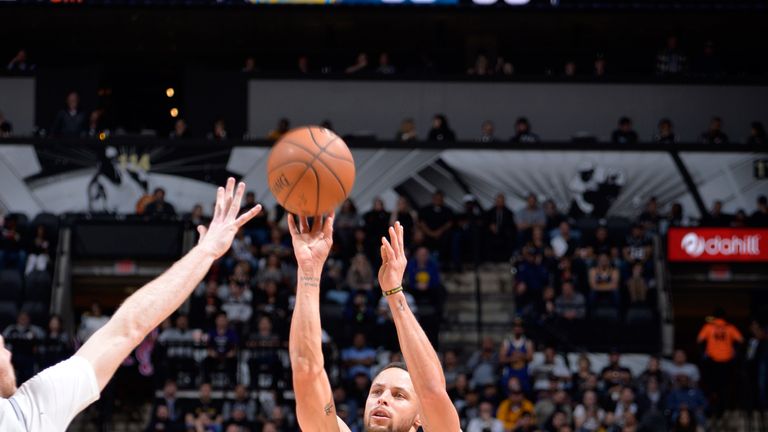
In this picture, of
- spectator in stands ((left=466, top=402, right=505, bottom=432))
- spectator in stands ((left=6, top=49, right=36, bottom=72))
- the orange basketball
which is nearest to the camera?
the orange basketball

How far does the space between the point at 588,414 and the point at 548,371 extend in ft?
4.43

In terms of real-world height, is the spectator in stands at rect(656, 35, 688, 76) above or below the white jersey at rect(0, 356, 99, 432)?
above

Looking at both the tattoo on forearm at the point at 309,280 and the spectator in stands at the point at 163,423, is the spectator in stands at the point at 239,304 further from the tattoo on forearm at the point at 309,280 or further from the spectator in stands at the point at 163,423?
the tattoo on forearm at the point at 309,280

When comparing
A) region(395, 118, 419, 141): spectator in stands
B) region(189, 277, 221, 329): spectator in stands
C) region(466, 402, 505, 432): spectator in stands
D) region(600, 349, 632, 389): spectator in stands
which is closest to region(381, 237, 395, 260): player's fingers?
region(466, 402, 505, 432): spectator in stands

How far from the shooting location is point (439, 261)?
20922 millimetres

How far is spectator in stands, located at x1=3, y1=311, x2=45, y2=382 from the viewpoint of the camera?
17.5m

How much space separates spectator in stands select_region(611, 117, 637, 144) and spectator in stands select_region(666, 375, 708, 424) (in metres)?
6.77

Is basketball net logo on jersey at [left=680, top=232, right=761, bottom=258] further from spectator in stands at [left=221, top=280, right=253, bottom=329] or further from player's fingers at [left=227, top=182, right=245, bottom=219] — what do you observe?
player's fingers at [left=227, top=182, right=245, bottom=219]

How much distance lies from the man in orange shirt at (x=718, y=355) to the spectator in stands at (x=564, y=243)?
8.73ft

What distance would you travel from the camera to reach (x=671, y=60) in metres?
24.6

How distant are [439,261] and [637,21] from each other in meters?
7.65

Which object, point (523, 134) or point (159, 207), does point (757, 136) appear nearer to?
point (523, 134)

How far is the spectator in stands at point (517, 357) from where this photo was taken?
56.5 feet

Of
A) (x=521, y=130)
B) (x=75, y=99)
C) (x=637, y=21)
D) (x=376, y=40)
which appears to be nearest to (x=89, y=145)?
(x=75, y=99)
